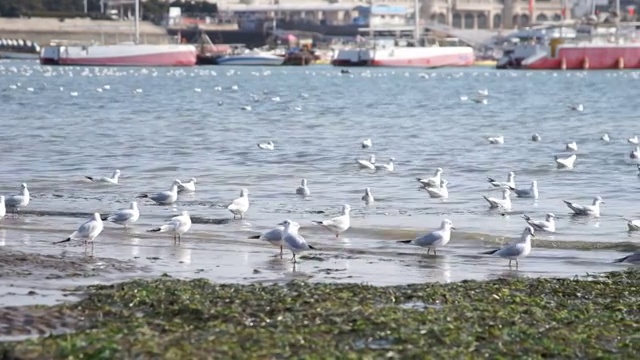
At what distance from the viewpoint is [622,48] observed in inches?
4281

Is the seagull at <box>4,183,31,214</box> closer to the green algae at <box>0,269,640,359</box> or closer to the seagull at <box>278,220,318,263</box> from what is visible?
the seagull at <box>278,220,318,263</box>

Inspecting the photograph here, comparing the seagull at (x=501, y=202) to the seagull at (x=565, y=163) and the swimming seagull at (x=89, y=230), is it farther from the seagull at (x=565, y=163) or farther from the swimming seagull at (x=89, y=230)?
the seagull at (x=565, y=163)

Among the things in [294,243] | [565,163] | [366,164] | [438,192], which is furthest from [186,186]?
[565,163]

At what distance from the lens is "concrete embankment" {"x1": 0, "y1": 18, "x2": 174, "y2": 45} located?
440ft

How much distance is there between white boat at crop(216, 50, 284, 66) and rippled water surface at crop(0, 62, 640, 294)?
62072 millimetres

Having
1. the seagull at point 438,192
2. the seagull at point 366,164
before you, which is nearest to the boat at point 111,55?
the seagull at point 366,164

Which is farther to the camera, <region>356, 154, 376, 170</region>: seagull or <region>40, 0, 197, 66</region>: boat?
<region>40, 0, 197, 66</region>: boat

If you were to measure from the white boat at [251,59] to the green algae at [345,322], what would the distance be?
10887cm

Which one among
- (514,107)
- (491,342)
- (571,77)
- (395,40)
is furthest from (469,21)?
(491,342)

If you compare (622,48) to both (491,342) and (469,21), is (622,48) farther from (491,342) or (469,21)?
(491,342)

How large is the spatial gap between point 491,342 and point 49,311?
121 inches

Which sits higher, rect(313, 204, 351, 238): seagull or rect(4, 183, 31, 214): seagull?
rect(4, 183, 31, 214): seagull

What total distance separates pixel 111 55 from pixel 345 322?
100 metres

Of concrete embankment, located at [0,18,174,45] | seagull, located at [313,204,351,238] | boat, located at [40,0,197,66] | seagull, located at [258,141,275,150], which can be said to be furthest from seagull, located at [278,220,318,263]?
concrete embankment, located at [0,18,174,45]
